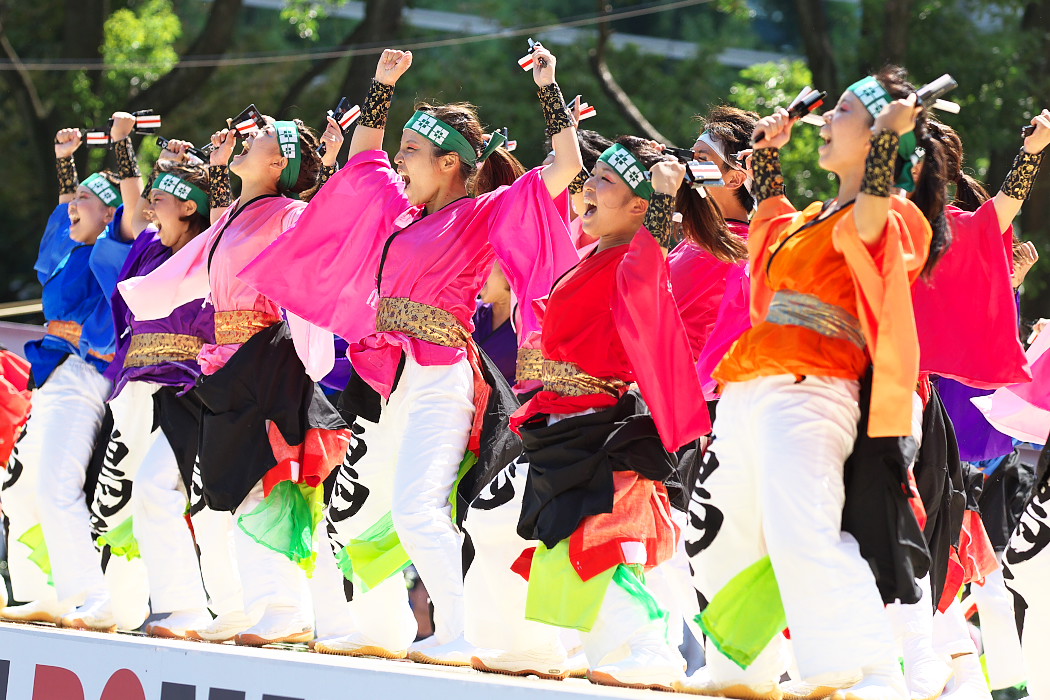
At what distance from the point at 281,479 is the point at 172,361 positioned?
1.95 feet

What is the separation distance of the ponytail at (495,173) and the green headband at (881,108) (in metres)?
1.32

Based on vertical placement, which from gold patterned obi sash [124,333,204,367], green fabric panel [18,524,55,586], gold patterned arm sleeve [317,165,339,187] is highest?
gold patterned arm sleeve [317,165,339,187]

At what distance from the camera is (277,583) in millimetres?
4293

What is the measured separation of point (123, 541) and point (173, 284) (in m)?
0.85

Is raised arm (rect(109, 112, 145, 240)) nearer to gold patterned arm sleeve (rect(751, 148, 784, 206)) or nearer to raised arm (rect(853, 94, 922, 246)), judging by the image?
gold patterned arm sleeve (rect(751, 148, 784, 206))

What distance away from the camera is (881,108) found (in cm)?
299

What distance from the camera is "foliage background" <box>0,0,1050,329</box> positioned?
751 centimetres

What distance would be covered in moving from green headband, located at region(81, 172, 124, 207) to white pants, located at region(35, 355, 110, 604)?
28.3 inches

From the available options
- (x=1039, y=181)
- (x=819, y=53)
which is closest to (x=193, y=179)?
(x=1039, y=181)

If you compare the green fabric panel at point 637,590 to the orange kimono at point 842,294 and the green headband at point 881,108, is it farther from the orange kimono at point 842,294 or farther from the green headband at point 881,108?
the green headband at point 881,108

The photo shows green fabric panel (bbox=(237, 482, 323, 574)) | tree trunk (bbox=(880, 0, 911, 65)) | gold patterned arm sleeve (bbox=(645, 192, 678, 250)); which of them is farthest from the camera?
tree trunk (bbox=(880, 0, 911, 65))

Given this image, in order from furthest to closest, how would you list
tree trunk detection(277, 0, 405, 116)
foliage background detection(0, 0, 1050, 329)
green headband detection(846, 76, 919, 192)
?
tree trunk detection(277, 0, 405, 116) < foliage background detection(0, 0, 1050, 329) < green headband detection(846, 76, 919, 192)

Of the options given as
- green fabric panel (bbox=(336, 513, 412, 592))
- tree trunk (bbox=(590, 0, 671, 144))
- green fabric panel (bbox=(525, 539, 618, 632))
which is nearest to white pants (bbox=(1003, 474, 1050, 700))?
green fabric panel (bbox=(525, 539, 618, 632))

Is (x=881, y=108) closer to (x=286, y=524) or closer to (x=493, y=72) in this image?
(x=286, y=524)
